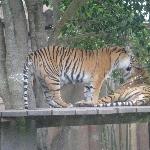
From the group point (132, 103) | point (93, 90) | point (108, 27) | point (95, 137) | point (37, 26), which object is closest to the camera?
point (132, 103)

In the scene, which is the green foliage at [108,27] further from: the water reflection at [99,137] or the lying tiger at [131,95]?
the water reflection at [99,137]

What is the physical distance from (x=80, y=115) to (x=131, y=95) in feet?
4.88

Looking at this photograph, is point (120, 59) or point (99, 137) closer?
point (120, 59)

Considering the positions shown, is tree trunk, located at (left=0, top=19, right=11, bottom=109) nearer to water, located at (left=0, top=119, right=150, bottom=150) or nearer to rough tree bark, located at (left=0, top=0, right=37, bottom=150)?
rough tree bark, located at (left=0, top=0, right=37, bottom=150)

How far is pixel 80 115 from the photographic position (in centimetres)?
529

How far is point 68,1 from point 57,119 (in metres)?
3.08

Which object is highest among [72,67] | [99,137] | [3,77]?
[72,67]

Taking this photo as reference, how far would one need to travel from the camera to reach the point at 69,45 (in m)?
8.30

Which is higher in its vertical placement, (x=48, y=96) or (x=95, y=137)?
(x=48, y=96)

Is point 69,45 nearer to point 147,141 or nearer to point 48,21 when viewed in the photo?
point 48,21

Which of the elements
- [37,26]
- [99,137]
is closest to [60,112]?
[37,26]

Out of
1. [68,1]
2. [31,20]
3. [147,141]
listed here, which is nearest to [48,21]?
[68,1]

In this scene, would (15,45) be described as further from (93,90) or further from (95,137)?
(95,137)

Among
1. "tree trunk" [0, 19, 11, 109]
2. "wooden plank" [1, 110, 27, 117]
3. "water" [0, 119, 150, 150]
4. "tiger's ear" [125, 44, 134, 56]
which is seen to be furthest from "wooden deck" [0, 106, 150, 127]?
"water" [0, 119, 150, 150]
